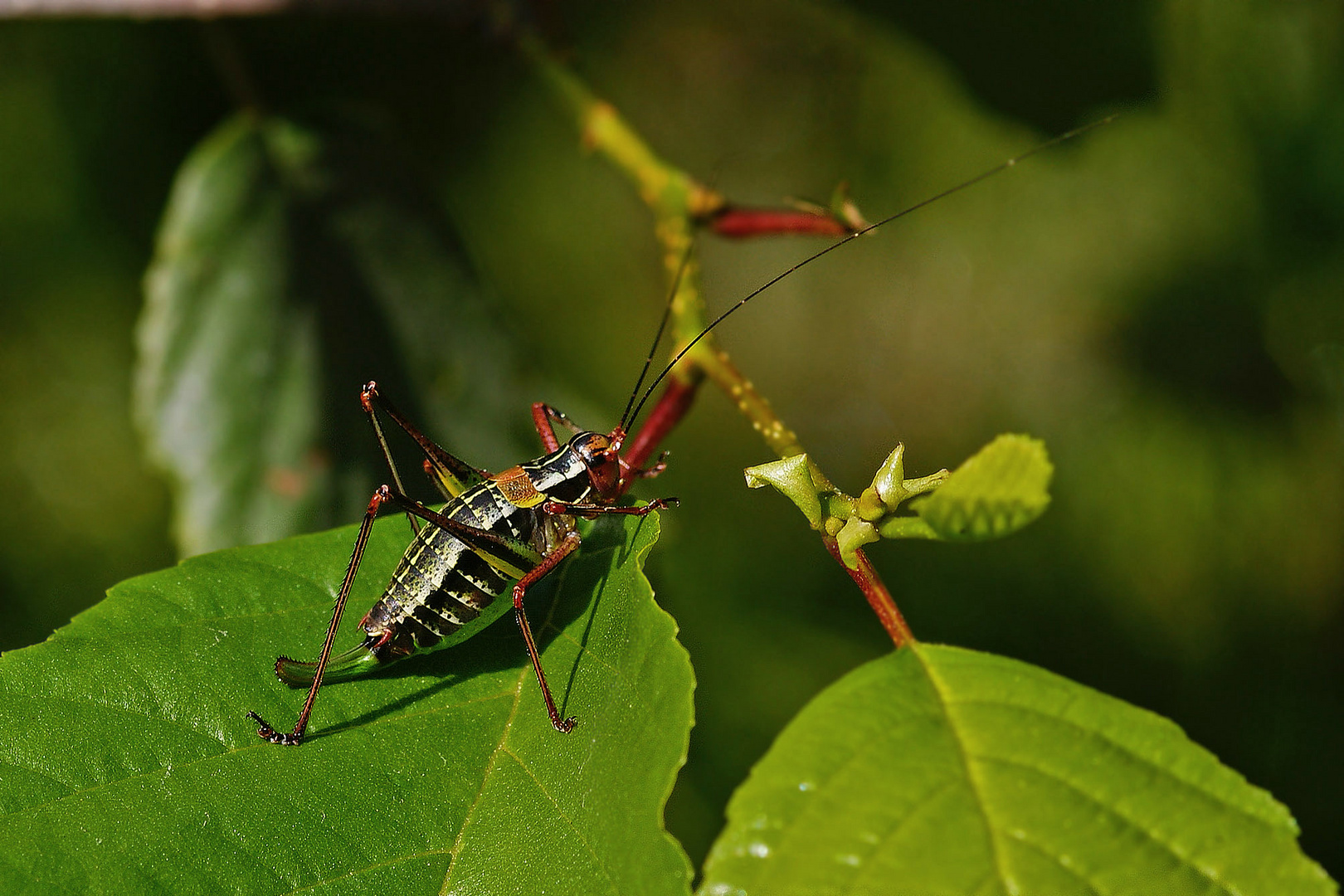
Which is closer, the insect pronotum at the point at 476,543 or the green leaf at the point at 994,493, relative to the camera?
the green leaf at the point at 994,493

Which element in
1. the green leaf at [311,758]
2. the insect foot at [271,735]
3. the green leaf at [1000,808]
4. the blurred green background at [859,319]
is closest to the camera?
the green leaf at [1000,808]

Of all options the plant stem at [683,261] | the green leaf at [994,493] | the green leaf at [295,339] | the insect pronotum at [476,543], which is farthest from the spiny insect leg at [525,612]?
the green leaf at [295,339]

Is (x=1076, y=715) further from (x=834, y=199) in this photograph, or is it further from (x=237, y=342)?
(x=237, y=342)

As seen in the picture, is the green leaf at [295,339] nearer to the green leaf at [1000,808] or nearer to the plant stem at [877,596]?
the plant stem at [877,596]

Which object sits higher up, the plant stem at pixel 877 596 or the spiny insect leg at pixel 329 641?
the spiny insect leg at pixel 329 641

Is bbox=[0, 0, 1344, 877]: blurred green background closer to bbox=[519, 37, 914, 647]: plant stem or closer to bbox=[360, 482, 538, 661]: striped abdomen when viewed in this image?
bbox=[519, 37, 914, 647]: plant stem

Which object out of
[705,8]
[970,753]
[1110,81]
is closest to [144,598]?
[970,753]

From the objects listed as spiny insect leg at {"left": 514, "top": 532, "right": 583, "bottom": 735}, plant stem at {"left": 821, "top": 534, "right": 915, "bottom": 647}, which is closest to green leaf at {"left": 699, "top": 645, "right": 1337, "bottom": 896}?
plant stem at {"left": 821, "top": 534, "right": 915, "bottom": 647}
